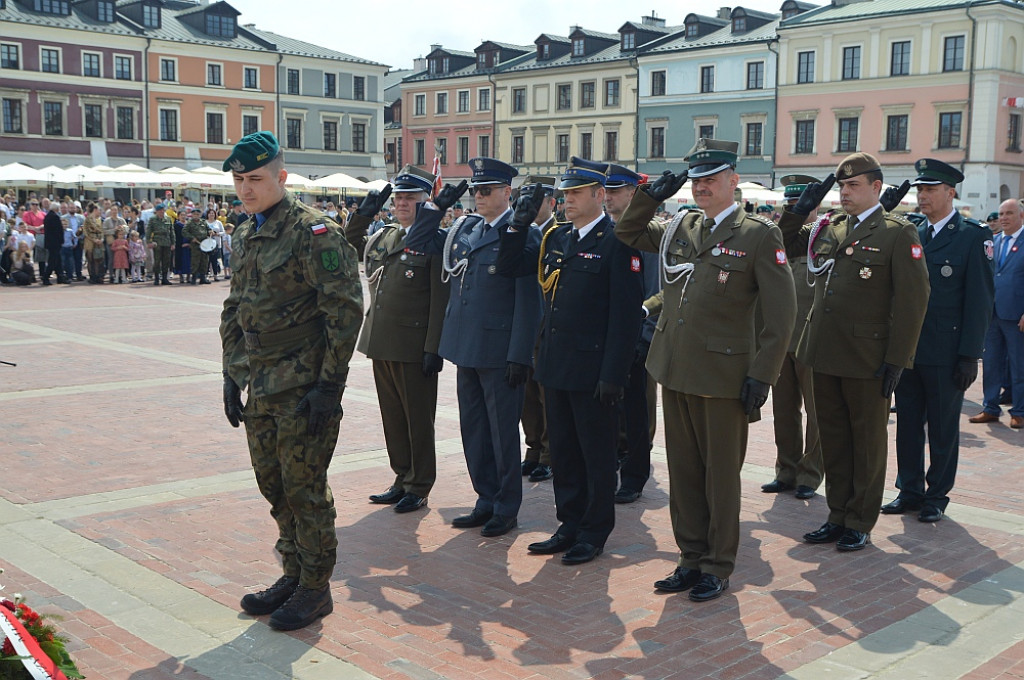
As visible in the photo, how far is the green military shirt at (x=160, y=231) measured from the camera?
25.7 metres

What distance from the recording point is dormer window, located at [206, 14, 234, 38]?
201 feet

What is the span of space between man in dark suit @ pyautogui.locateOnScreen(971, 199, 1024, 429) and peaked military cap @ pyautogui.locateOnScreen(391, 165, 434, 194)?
19.5 feet

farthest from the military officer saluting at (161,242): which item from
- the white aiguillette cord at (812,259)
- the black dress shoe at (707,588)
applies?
the black dress shoe at (707,588)

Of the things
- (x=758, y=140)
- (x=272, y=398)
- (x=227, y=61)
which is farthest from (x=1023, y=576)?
(x=227, y=61)

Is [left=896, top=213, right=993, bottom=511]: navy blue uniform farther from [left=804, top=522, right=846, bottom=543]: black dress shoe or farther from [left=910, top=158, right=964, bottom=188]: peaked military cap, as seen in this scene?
[left=804, top=522, right=846, bottom=543]: black dress shoe

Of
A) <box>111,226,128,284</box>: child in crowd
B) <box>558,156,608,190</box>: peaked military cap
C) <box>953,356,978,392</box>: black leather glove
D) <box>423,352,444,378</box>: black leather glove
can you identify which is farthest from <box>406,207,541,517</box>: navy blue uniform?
<box>111,226,128,284</box>: child in crowd

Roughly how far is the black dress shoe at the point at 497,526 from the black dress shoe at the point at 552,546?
11.9 inches

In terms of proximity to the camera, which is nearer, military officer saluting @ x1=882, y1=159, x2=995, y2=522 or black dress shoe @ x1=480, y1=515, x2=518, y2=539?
black dress shoe @ x1=480, y1=515, x2=518, y2=539

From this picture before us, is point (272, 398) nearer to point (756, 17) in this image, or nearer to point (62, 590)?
point (62, 590)

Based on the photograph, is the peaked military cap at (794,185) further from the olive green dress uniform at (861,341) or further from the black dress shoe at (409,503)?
the black dress shoe at (409,503)

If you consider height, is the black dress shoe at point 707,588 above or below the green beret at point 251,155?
below

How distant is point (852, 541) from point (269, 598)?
10.6 feet

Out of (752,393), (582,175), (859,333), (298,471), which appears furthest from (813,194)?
(298,471)

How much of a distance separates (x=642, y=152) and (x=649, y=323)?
182 feet
